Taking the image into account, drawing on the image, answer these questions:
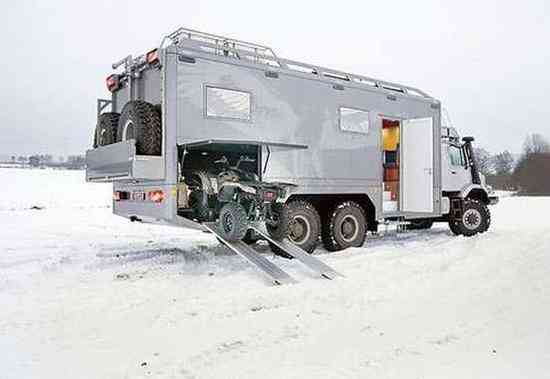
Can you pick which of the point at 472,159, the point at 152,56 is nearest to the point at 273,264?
the point at 152,56

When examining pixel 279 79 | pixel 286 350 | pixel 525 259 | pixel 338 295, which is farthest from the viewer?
pixel 279 79

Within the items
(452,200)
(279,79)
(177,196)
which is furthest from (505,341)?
(452,200)

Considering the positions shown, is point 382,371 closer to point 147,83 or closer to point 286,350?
point 286,350

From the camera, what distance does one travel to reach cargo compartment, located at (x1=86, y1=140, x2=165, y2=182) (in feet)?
21.9

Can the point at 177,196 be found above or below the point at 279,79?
below

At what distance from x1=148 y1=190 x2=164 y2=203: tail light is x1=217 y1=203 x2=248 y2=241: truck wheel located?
0.95m

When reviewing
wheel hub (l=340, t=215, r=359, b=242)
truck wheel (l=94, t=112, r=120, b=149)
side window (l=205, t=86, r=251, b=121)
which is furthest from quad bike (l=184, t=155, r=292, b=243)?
wheel hub (l=340, t=215, r=359, b=242)

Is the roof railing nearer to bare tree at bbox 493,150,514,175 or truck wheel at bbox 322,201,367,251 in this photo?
truck wheel at bbox 322,201,367,251

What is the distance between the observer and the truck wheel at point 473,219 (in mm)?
11297

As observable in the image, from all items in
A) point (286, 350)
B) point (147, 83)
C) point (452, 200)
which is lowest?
point (286, 350)

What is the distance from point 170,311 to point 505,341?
306cm

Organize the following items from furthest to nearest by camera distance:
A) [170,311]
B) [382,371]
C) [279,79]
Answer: [279,79], [170,311], [382,371]

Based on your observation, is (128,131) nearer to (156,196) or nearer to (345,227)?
(156,196)

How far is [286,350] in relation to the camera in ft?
12.3
